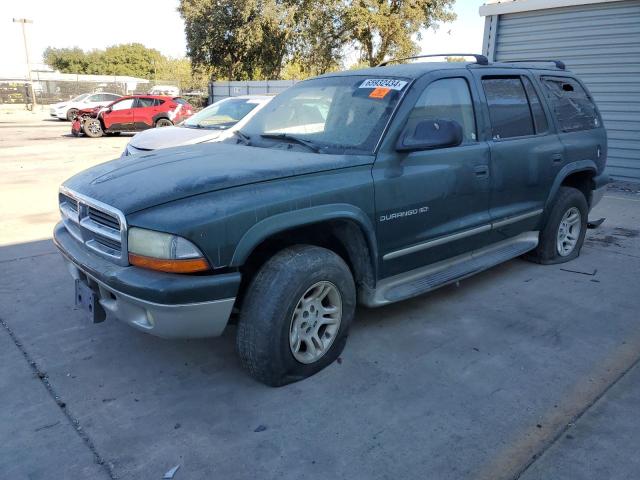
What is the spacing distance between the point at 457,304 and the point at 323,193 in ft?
6.10

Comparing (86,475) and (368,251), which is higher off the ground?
(368,251)

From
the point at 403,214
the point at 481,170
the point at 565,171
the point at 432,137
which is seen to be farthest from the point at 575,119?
the point at 403,214

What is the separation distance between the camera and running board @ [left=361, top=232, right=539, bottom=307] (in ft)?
11.6

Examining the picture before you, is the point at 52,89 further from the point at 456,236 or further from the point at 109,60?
the point at 109,60

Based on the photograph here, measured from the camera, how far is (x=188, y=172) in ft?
10.00

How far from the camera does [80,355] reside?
347 centimetres

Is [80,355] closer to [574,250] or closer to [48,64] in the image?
[574,250]

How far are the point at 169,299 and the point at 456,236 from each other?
2.19m

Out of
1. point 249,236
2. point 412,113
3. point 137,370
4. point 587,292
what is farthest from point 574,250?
point 137,370

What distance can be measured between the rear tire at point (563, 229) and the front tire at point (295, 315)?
266 cm

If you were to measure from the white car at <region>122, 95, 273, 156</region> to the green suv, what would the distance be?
11.3 ft

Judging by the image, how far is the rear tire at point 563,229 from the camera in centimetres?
500

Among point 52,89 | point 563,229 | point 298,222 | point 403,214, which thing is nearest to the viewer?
point 298,222

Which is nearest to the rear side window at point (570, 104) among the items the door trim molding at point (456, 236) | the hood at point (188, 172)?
the door trim molding at point (456, 236)
